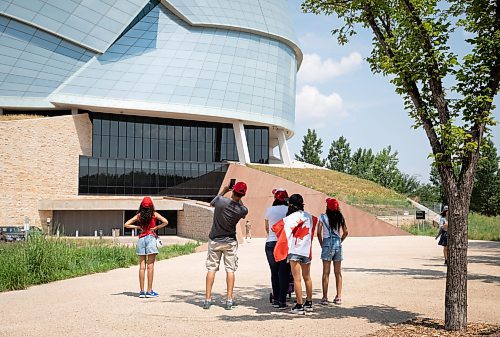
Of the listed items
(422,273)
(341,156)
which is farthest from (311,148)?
(422,273)

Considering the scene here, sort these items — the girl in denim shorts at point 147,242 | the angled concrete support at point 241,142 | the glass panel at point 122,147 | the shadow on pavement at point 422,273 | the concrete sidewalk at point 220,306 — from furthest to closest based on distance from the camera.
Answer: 1. the angled concrete support at point 241,142
2. the glass panel at point 122,147
3. the shadow on pavement at point 422,273
4. the girl in denim shorts at point 147,242
5. the concrete sidewalk at point 220,306

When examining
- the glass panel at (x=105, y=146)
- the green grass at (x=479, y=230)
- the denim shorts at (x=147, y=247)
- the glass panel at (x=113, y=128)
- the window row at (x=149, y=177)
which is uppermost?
the glass panel at (x=113, y=128)

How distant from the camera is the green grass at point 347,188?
123ft

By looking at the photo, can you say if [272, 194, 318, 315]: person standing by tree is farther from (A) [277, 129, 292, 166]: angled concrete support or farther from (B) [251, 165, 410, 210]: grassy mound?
(A) [277, 129, 292, 166]: angled concrete support

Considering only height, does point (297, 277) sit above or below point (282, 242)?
below

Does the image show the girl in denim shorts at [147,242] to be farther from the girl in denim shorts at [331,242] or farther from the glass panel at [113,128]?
the glass panel at [113,128]

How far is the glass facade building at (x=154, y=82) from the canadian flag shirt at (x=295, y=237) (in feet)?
123

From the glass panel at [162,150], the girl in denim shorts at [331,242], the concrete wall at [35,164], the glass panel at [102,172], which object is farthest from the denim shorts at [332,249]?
the glass panel at [162,150]

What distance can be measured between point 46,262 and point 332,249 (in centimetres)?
761

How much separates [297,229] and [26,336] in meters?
4.11

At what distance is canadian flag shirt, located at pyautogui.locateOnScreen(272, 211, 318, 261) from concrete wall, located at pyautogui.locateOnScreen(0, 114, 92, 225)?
3274cm

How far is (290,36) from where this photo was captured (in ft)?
189

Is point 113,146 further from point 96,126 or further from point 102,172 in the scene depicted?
point 102,172

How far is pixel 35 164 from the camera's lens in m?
38.4
